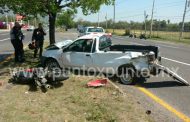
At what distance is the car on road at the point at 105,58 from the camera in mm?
10242

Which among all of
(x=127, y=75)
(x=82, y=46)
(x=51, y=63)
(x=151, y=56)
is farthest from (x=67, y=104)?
(x=51, y=63)

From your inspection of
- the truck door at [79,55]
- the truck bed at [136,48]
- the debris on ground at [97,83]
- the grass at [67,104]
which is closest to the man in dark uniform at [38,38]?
the truck door at [79,55]

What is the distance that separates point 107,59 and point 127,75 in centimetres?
89

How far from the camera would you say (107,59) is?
10.8 m

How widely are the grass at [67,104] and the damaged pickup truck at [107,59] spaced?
1.56 meters

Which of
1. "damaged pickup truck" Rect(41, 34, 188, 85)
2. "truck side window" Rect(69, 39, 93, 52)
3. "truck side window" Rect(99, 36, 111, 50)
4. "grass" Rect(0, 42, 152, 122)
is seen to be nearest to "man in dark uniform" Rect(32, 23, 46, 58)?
"damaged pickup truck" Rect(41, 34, 188, 85)

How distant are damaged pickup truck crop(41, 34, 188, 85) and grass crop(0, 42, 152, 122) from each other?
5.11 feet

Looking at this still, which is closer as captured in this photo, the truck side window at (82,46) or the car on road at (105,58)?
the car on road at (105,58)

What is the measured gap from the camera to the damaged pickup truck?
33.5ft

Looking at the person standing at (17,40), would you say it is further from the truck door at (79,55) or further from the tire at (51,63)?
the truck door at (79,55)

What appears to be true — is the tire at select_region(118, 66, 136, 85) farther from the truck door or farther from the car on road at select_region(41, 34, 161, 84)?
the truck door

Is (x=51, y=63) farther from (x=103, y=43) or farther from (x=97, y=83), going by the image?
(x=97, y=83)

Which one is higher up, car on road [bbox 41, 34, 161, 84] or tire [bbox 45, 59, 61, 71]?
car on road [bbox 41, 34, 161, 84]

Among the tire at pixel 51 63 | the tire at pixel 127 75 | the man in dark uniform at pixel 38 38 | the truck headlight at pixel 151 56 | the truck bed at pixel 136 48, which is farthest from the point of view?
the man in dark uniform at pixel 38 38
